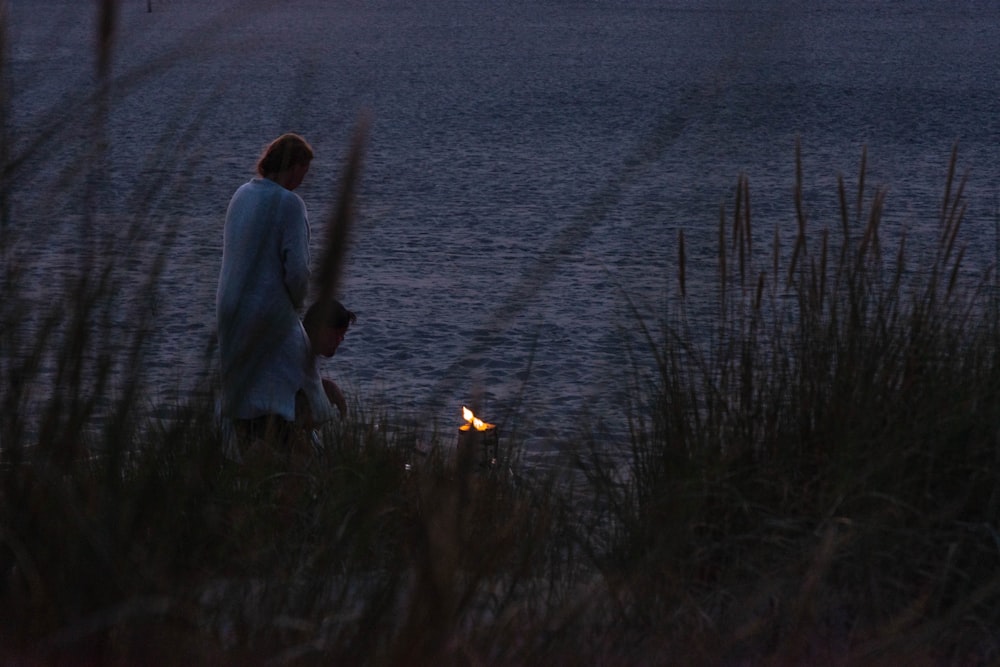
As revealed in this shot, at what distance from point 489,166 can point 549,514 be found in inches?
545

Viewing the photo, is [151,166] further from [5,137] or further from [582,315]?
[582,315]

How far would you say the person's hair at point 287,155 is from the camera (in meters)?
3.91

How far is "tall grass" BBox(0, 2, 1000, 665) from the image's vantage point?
1.85 meters

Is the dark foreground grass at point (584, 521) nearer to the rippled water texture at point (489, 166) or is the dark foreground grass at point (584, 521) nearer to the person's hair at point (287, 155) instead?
the rippled water texture at point (489, 166)

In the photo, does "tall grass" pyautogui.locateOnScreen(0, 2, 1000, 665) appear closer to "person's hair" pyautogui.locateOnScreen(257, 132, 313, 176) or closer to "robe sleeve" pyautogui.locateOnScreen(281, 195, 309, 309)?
"robe sleeve" pyautogui.locateOnScreen(281, 195, 309, 309)

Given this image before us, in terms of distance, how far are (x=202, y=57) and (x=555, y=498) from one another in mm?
1345

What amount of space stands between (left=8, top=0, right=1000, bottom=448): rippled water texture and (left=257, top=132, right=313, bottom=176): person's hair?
0.24 metres

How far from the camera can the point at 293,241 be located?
400cm

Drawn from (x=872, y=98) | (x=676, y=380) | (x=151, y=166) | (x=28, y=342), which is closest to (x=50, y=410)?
(x=28, y=342)

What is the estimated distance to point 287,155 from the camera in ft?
13.1

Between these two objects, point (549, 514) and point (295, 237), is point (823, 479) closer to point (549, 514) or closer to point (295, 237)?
point (549, 514)

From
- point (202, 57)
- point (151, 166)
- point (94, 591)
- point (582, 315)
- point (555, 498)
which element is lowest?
point (582, 315)

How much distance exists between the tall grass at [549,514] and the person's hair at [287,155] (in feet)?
2.76

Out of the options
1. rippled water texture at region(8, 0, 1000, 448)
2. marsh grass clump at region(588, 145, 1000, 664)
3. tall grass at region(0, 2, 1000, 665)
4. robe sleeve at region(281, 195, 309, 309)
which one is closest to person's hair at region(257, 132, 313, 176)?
robe sleeve at region(281, 195, 309, 309)
